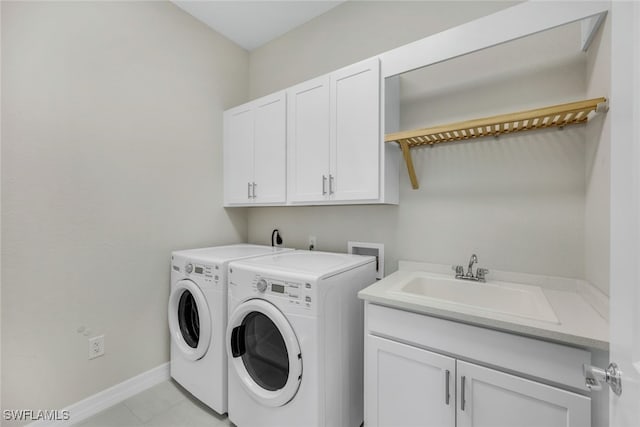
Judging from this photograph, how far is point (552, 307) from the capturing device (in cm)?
110

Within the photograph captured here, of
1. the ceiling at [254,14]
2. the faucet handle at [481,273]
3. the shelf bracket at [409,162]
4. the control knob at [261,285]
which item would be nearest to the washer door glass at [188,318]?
the control knob at [261,285]

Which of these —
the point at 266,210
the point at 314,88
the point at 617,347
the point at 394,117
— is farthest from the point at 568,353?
the point at 266,210

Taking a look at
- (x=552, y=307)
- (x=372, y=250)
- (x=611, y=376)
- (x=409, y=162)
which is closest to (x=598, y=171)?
(x=552, y=307)

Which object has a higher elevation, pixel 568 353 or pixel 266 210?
pixel 266 210

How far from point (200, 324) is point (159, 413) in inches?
24.0

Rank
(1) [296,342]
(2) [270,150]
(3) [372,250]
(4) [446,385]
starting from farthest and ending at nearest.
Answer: (2) [270,150] < (3) [372,250] < (1) [296,342] < (4) [446,385]

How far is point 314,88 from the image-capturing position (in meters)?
1.84

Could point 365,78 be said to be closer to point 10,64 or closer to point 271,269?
point 271,269

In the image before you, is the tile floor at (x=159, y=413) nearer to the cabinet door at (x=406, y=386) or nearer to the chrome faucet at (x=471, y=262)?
the cabinet door at (x=406, y=386)

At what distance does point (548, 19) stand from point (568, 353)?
1.33 metres

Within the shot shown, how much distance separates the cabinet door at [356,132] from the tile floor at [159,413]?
5.31 ft

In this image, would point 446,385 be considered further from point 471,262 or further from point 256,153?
point 256,153

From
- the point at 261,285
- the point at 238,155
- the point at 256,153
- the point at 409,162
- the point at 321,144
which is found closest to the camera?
the point at 261,285

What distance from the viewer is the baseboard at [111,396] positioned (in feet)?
5.16
